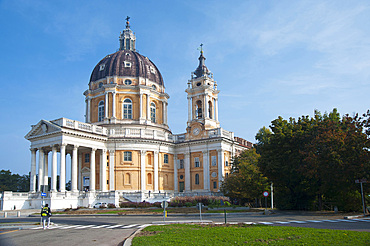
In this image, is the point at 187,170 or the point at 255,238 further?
the point at 187,170

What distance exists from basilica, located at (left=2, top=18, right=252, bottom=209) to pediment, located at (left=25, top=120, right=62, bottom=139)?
137mm

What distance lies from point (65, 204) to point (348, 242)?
41.7 m

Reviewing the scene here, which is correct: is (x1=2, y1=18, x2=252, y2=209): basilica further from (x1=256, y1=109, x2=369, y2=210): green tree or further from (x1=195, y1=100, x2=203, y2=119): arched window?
(x1=256, y1=109, x2=369, y2=210): green tree

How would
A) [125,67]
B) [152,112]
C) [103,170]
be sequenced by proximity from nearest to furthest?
[103,170], [125,67], [152,112]

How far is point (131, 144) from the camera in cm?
5928

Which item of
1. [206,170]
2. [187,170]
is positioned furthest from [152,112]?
[206,170]

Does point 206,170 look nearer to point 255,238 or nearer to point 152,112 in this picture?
point 152,112

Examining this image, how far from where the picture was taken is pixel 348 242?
13.2 metres

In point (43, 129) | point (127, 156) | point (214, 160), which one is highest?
point (43, 129)

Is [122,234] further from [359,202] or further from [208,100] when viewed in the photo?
[208,100]

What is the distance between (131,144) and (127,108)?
8.98m

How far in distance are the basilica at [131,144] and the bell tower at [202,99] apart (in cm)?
17

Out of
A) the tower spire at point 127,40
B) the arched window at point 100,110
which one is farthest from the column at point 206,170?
the tower spire at point 127,40

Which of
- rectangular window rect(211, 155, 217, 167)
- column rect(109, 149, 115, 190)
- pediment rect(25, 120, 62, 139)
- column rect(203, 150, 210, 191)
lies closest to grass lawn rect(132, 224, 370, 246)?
pediment rect(25, 120, 62, 139)
